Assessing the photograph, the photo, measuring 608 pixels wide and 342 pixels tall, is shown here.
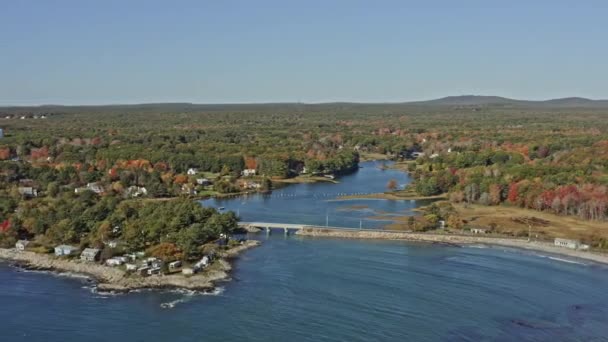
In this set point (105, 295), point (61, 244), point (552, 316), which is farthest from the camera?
point (61, 244)

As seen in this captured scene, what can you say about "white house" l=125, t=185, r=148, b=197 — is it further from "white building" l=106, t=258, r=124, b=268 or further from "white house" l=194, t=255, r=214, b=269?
"white house" l=194, t=255, r=214, b=269

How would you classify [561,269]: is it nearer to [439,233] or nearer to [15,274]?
[439,233]

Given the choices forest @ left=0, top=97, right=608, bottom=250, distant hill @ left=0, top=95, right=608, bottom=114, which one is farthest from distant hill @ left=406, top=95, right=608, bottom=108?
forest @ left=0, top=97, right=608, bottom=250

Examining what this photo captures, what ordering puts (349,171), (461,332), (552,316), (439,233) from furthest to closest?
(349,171) → (439,233) → (552,316) → (461,332)

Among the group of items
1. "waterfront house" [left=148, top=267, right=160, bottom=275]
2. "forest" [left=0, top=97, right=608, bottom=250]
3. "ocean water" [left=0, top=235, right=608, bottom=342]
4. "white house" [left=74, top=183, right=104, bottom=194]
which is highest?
"forest" [left=0, top=97, right=608, bottom=250]

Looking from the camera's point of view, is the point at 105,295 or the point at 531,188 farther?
the point at 531,188

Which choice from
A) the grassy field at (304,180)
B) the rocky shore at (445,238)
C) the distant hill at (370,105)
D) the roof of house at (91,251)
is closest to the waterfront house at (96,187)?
the grassy field at (304,180)

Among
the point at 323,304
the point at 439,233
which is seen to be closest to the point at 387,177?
the point at 439,233
